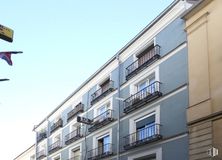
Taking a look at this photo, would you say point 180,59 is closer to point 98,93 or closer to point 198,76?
point 198,76

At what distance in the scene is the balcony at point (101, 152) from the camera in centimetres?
2795

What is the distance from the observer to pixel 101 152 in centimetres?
2952

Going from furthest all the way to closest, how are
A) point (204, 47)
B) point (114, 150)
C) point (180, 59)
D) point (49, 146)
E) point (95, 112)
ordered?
1. point (49, 146)
2. point (95, 112)
3. point (114, 150)
4. point (180, 59)
5. point (204, 47)

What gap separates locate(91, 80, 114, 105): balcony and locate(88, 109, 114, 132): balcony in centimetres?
136

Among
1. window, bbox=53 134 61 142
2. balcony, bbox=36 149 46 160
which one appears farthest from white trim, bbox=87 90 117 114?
balcony, bbox=36 149 46 160

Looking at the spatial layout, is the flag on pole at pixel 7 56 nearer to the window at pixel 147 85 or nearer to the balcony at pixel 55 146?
the window at pixel 147 85

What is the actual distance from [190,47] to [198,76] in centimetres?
169

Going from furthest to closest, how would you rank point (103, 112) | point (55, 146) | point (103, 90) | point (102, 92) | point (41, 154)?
point (41, 154) → point (55, 146) → point (103, 90) → point (102, 92) → point (103, 112)

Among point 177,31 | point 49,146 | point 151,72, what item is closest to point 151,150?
point 151,72

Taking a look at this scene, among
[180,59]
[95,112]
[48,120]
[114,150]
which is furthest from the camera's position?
[48,120]

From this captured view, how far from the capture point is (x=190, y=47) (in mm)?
21391

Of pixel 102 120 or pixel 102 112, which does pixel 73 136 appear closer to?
pixel 102 112

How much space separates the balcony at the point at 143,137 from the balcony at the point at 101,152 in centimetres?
214

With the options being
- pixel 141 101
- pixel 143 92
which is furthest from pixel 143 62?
pixel 141 101
